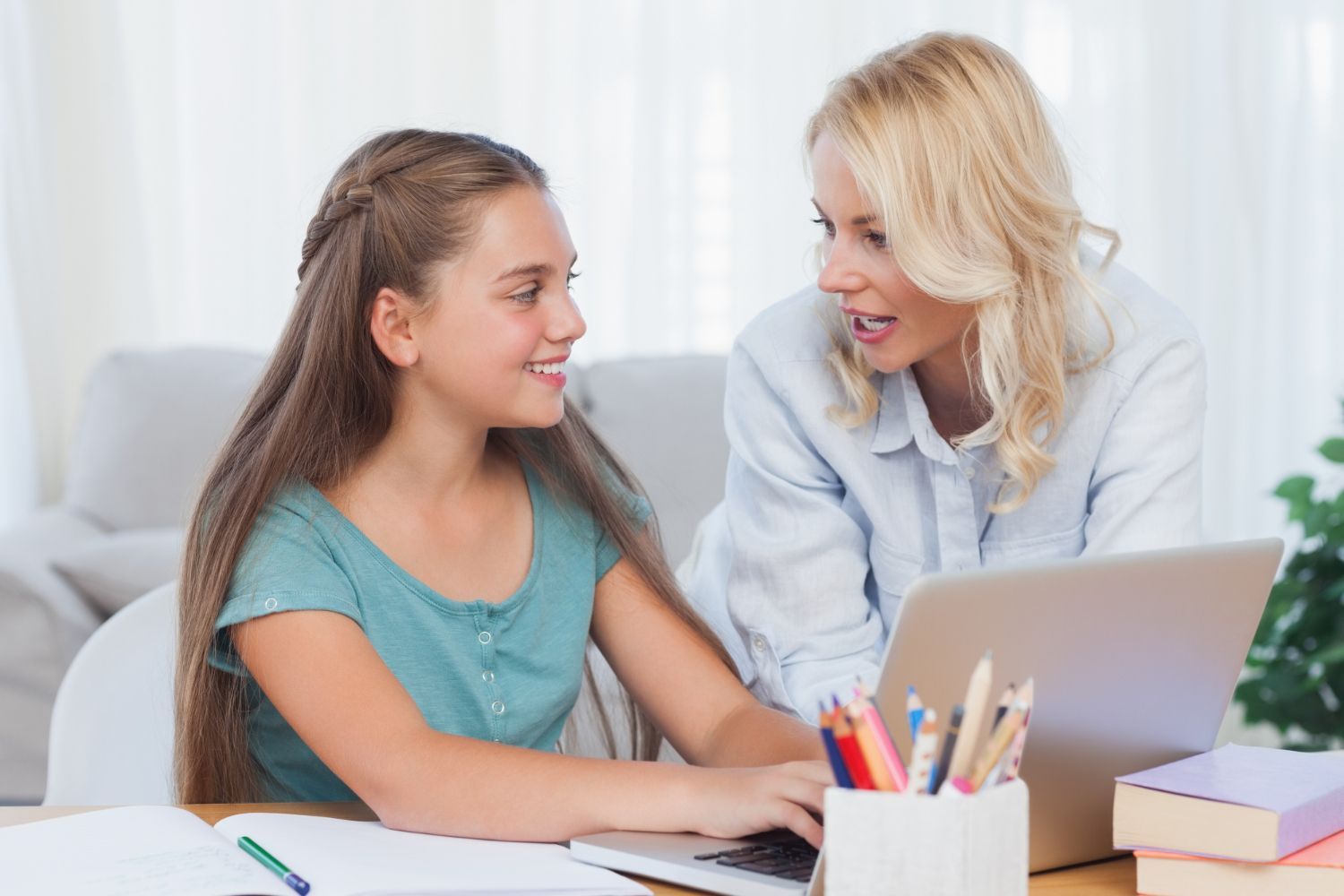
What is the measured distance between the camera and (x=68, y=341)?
315cm

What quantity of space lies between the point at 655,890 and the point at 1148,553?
0.35m

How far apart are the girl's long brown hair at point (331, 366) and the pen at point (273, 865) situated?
0.24 meters

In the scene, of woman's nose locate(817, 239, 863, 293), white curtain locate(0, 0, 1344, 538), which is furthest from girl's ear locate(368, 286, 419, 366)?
white curtain locate(0, 0, 1344, 538)

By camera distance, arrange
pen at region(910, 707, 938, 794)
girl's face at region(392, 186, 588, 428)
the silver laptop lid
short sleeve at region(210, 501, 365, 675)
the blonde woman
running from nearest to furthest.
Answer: pen at region(910, 707, 938, 794)
the silver laptop lid
short sleeve at region(210, 501, 365, 675)
girl's face at region(392, 186, 588, 428)
the blonde woman

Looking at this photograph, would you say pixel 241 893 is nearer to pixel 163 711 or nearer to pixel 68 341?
pixel 163 711

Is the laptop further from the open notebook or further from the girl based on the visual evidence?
the girl

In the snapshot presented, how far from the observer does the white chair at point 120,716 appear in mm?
1133

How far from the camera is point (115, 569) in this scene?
91.4 inches

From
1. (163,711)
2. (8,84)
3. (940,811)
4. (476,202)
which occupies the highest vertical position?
(8,84)

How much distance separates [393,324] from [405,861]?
488mm

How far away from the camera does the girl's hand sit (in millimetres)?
862

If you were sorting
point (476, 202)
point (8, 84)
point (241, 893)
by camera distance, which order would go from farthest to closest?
point (8, 84) < point (476, 202) < point (241, 893)

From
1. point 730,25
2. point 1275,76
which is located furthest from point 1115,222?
point 730,25

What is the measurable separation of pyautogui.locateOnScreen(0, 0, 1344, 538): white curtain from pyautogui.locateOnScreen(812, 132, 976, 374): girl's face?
1926 millimetres
